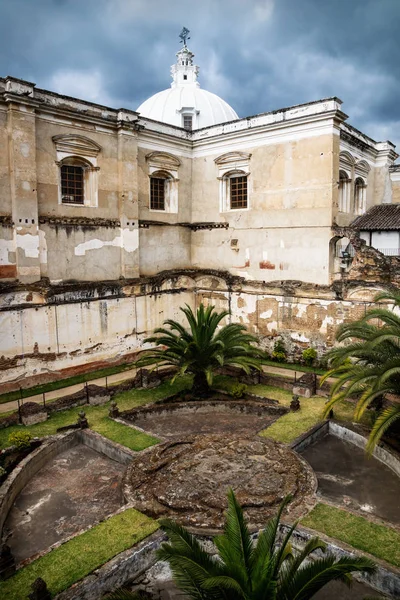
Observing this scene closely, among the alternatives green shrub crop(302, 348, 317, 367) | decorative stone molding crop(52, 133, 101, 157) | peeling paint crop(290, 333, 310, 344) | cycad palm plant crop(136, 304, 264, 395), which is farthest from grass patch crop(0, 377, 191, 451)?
decorative stone molding crop(52, 133, 101, 157)

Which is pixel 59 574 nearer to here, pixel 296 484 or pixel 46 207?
pixel 296 484

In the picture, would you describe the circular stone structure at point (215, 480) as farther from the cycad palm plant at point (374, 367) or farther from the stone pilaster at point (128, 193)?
the stone pilaster at point (128, 193)

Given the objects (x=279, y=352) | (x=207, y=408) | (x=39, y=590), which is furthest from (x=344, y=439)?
(x=39, y=590)

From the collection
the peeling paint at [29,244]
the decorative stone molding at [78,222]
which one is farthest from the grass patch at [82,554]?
the decorative stone molding at [78,222]

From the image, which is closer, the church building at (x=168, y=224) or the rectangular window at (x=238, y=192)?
the church building at (x=168, y=224)

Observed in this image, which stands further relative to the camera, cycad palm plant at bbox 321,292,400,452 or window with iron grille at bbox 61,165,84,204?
window with iron grille at bbox 61,165,84,204

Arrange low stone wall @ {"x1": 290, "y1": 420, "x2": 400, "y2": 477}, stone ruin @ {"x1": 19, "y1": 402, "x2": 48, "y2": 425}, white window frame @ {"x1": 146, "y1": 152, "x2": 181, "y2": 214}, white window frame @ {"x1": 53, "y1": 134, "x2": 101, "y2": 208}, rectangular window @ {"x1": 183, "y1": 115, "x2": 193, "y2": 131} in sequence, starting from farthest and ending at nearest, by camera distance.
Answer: rectangular window @ {"x1": 183, "y1": 115, "x2": 193, "y2": 131}
white window frame @ {"x1": 146, "y1": 152, "x2": 181, "y2": 214}
white window frame @ {"x1": 53, "y1": 134, "x2": 101, "y2": 208}
stone ruin @ {"x1": 19, "y1": 402, "x2": 48, "y2": 425}
low stone wall @ {"x1": 290, "y1": 420, "x2": 400, "y2": 477}

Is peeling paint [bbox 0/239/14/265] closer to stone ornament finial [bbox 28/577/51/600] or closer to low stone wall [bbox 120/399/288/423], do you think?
low stone wall [bbox 120/399/288/423]

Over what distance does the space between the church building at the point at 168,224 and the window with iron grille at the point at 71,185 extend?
0.17ft

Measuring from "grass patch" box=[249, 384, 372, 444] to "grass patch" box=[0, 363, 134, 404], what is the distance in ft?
16.6

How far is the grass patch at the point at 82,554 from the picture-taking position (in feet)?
19.4

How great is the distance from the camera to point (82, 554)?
6461 millimetres

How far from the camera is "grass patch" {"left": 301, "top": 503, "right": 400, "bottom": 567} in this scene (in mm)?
6445

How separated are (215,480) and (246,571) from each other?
3875 millimetres
